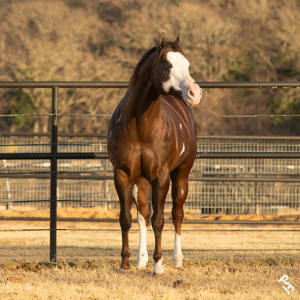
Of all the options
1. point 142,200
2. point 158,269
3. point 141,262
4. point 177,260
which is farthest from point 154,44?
point 158,269

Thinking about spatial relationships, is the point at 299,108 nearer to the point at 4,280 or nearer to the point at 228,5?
the point at 4,280

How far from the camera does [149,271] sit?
150 inches

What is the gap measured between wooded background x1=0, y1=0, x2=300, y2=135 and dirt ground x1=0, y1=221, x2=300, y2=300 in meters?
21.8

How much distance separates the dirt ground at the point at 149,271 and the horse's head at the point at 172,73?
4.06 ft

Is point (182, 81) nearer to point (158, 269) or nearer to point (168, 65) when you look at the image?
point (168, 65)

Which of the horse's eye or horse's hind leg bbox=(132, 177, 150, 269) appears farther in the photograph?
horse's hind leg bbox=(132, 177, 150, 269)

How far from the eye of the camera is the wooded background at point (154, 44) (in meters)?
29.5

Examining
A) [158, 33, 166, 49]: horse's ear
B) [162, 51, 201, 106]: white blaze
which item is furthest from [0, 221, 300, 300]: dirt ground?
[158, 33, 166, 49]: horse's ear

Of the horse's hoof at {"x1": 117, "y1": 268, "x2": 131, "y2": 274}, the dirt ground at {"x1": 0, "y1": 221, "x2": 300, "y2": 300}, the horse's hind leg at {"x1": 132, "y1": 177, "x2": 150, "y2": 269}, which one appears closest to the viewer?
the dirt ground at {"x1": 0, "y1": 221, "x2": 300, "y2": 300}

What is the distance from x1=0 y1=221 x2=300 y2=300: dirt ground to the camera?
312 cm

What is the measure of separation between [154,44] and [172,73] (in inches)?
1271

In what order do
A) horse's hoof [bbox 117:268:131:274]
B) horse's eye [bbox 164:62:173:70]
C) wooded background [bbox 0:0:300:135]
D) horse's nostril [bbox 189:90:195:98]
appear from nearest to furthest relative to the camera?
1. horse's nostril [bbox 189:90:195:98]
2. horse's eye [bbox 164:62:173:70]
3. horse's hoof [bbox 117:268:131:274]
4. wooded background [bbox 0:0:300:135]

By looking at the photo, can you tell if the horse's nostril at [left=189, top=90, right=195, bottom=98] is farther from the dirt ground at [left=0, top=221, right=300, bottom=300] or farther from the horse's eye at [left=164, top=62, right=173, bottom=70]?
the dirt ground at [left=0, top=221, right=300, bottom=300]

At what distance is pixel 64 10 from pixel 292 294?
170ft
